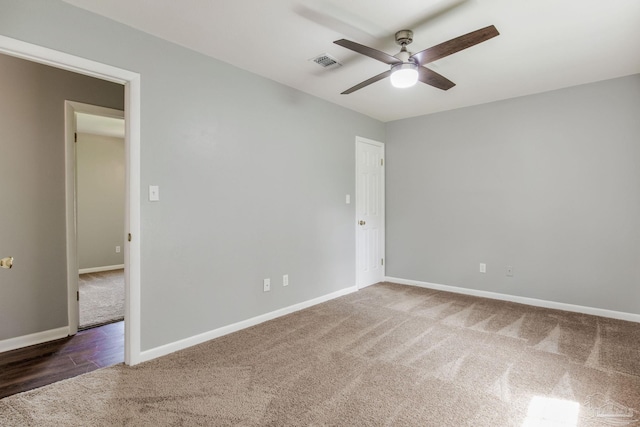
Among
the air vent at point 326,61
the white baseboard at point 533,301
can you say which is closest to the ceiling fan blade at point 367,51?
the air vent at point 326,61

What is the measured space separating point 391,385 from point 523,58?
298cm

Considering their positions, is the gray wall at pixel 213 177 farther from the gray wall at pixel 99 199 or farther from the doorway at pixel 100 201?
the gray wall at pixel 99 199

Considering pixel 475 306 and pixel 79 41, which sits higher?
pixel 79 41

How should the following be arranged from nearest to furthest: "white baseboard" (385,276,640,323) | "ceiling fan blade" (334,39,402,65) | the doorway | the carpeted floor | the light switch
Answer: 1. "ceiling fan blade" (334,39,402,65)
2. the light switch
3. "white baseboard" (385,276,640,323)
4. the carpeted floor
5. the doorway

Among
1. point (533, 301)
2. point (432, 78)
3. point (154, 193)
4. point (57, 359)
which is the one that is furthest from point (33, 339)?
point (533, 301)

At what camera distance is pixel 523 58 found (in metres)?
2.86

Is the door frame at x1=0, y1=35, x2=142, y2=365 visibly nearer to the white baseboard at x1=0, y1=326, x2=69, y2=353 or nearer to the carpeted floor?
the white baseboard at x1=0, y1=326, x2=69, y2=353

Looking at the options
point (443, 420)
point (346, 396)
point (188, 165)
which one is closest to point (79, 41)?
point (188, 165)

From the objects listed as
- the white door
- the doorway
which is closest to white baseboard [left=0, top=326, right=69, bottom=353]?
the doorway

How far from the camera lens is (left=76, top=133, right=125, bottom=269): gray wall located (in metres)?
5.97

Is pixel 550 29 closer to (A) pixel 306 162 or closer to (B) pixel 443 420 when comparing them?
(A) pixel 306 162

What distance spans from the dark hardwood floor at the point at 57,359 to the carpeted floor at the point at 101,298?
0.43 metres

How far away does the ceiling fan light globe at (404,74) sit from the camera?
232 centimetres

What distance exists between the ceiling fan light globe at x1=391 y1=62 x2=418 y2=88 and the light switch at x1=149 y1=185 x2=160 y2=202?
6.64 feet
